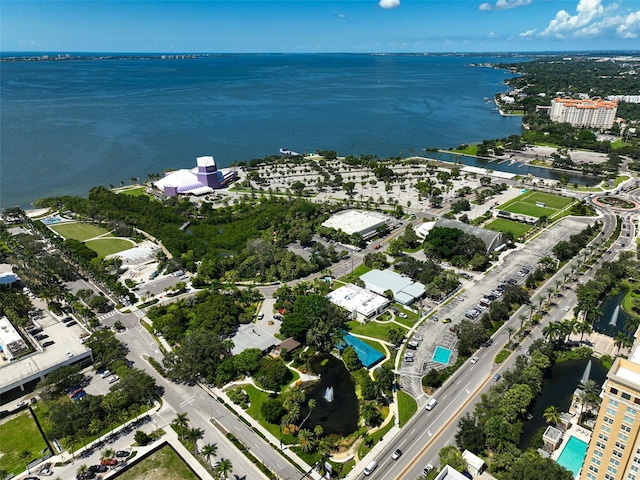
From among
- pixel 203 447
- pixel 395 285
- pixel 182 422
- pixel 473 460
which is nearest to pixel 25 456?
pixel 182 422

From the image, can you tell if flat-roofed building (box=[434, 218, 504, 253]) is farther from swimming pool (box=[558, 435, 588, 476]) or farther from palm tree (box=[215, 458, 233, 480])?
palm tree (box=[215, 458, 233, 480])

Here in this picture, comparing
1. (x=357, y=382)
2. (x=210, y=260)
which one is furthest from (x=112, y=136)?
(x=357, y=382)

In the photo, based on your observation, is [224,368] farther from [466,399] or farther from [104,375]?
[466,399]

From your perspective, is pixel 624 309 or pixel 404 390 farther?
pixel 624 309

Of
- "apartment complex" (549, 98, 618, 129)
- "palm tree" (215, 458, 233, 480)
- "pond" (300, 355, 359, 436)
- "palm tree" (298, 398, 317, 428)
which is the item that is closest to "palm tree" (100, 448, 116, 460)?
"palm tree" (215, 458, 233, 480)

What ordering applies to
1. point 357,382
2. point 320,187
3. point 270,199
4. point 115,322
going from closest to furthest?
point 357,382 < point 115,322 < point 270,199 < point 320,187

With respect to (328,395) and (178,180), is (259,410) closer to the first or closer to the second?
(328,395)

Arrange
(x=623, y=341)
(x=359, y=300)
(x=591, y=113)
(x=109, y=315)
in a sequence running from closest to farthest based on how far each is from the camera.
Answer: (x=623, y=341) → (x=109, y=315) → (x=359, y=300) → (x=591, y=113)
